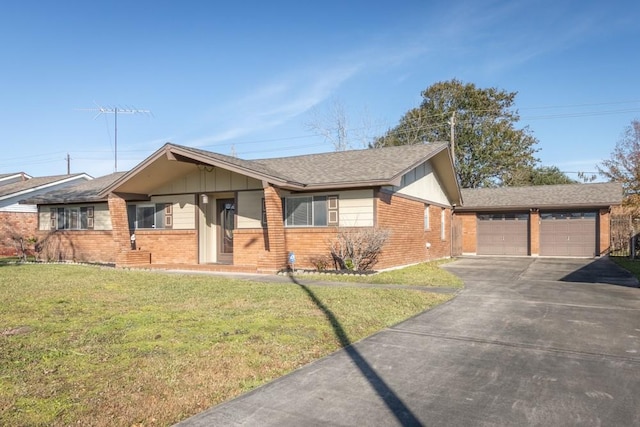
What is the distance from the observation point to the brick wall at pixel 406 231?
581 inches

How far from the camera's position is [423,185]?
61.7 ft

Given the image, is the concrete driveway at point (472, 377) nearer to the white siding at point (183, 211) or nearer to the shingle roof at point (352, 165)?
the shingle roof at point (352, 165)

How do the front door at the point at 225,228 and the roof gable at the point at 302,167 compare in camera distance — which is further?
the front door at the point at 225,228

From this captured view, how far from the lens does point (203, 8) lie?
16.2m

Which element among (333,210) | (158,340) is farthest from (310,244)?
(158,340)

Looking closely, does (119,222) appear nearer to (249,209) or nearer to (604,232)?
(249,209)

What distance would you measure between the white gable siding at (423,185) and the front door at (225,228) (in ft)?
21.2

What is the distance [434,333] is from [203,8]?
14.0 metres

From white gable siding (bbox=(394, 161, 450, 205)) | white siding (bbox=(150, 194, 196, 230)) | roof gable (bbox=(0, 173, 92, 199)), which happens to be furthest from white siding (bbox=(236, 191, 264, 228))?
roof gable (bbox=(0, 173, 92, 199))

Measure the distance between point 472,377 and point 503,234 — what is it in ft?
70.9

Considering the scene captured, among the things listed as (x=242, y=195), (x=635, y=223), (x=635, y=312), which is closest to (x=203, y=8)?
(x=242, y=195)

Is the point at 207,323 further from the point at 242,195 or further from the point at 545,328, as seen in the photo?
the point at 242,195

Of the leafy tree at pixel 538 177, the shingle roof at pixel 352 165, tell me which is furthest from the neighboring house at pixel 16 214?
the leafy tree at pixel 538 177

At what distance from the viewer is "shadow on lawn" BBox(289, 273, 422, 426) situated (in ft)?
13.0
